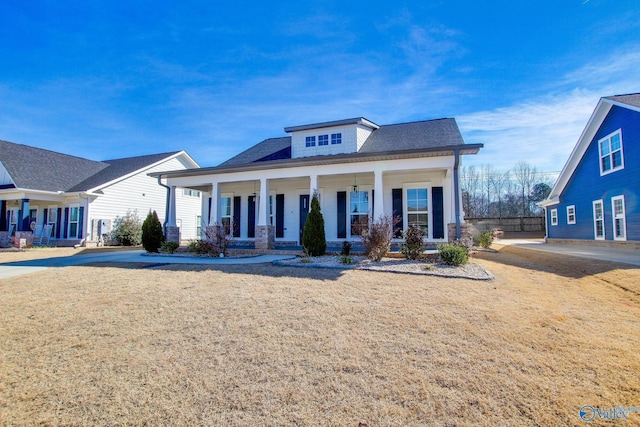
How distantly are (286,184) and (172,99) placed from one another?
6759 millimetres

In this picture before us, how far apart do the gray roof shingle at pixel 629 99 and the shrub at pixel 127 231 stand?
25.5 m

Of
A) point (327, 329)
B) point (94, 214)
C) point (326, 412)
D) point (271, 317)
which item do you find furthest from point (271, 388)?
point (94, 214)

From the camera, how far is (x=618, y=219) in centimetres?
1430

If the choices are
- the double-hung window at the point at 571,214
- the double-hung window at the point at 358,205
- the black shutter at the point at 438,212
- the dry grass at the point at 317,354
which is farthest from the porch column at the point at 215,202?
the double-hung window at the point at 571,214

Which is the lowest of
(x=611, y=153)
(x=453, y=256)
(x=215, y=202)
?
(x=453, y=256)

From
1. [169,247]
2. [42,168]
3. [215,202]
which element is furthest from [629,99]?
[42,168]

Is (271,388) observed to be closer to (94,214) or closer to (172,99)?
(172,99)

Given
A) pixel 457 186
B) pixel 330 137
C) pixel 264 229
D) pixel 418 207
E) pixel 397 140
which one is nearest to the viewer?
pixel 457 186

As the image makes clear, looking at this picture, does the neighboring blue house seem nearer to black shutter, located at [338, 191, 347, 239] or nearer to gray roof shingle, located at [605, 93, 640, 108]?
gray roof shingle, located at [605, 93, 640, 108]

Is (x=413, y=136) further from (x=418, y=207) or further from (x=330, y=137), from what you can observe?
(x=330, y=137)

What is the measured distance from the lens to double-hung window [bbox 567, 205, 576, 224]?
1867 cm

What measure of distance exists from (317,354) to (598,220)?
19.2 meters

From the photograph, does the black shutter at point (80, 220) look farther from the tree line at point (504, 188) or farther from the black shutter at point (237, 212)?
the tree line at point (504, 188)

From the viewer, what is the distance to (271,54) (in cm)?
1080
